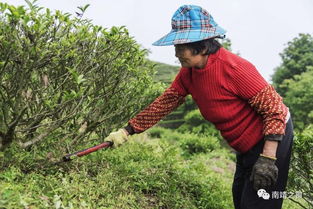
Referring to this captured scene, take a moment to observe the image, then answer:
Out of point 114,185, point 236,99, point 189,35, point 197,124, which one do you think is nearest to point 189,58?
point 189,35

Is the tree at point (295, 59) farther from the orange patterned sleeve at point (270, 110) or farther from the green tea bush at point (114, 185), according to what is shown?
the orange patterned sleeve at point (270, 110)

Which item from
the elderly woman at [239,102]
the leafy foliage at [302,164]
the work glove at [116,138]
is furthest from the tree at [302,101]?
the work glove at [116,138]

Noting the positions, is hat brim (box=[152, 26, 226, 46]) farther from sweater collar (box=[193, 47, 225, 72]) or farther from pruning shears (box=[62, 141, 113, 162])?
pruning shears (box=[62, 141, 113, 162])

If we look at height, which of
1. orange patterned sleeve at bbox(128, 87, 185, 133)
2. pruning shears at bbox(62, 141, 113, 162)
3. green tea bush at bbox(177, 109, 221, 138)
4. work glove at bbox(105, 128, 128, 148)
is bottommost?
green tea bush at bbox(177, 109, 221, 138)

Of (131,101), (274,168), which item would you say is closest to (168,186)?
(131,101)

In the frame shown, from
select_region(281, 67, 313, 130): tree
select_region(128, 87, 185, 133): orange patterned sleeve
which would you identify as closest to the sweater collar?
select_region(128, 87, 185, 133): orange patterned sleeve

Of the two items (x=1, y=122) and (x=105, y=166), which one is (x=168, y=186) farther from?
(x=1, y=122)

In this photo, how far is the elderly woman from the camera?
8.89ft

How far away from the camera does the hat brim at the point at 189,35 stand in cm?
276

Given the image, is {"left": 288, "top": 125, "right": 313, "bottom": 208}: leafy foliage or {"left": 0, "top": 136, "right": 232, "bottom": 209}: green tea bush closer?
{"left": 0, "top": 136, "right": 232, "bottom": 209}: green tea bush

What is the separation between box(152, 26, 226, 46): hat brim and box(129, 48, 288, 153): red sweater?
167 mm

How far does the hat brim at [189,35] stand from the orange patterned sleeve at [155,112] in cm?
70

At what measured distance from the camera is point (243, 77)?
2.73m

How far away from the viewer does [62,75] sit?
10.4ft
